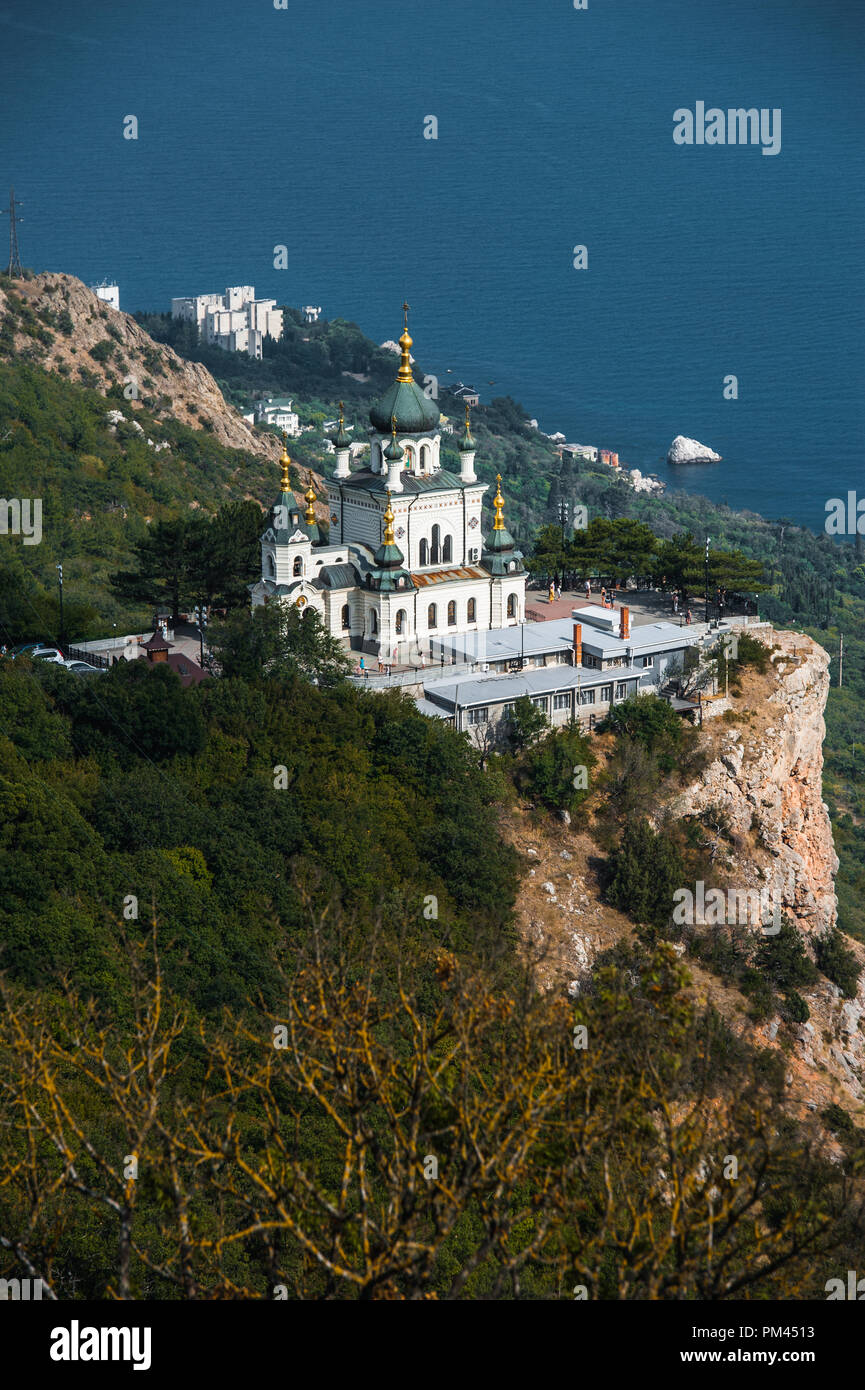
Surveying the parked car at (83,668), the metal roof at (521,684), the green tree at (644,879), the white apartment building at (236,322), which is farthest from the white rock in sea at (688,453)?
the green tree at (644,879)

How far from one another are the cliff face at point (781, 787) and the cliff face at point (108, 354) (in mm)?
40926

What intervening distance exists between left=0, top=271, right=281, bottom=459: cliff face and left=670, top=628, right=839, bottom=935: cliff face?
134 feet

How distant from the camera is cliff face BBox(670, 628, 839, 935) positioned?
43.8m

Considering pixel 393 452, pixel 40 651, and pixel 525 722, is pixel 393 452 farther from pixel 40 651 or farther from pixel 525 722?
pixel 40 651

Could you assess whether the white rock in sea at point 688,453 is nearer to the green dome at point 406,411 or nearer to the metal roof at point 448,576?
the green dome at point 406,411

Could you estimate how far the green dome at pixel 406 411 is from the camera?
4575 centimetres

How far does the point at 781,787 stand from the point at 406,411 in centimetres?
1373

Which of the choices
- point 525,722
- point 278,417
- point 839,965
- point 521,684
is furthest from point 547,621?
point 278,417

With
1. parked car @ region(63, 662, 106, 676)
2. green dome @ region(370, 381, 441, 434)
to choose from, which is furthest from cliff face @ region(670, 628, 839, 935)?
parked car @ region(63, 662, 106, 676)

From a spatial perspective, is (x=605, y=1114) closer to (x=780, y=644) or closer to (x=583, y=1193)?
(x=583, y=1193)

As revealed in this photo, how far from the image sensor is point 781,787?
1781 inches

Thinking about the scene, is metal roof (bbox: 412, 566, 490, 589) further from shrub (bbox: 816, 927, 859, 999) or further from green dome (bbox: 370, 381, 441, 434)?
shrub (bbox: 816, 927, 859, 999)
